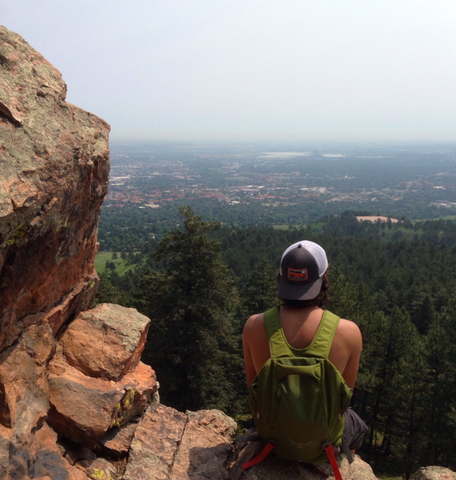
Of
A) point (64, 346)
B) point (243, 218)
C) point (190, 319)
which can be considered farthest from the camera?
point (243, 218)

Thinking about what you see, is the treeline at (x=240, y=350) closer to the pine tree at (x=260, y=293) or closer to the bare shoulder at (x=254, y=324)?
the pine tree at (x=260, y=293)

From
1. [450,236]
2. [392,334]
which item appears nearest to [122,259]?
[392,334]

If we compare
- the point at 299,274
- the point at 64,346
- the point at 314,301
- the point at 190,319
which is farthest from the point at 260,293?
the point at 299,274

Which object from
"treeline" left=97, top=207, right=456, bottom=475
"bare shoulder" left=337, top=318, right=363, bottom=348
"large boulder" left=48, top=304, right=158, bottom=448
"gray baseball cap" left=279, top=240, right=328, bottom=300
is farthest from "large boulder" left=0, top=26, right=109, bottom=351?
"treeline" left=97, top=207, right=456, bottom=475

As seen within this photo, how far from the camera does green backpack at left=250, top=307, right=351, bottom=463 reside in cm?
357

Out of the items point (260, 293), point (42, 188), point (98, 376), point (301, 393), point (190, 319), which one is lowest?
point (260, 293)

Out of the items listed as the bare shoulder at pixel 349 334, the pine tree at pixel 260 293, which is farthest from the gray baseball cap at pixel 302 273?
the pine tree at pixel 260 293

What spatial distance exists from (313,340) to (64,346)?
3.65m

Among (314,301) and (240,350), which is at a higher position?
(314,301)

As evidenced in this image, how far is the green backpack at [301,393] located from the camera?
357cm

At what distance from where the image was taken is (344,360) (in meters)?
3.76

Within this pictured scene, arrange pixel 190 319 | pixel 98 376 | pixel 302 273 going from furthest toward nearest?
1. pixel 190 319
2. pixel 98 376
3. pixel 302 273

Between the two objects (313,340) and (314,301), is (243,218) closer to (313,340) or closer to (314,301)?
(314,301)

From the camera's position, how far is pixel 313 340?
12.0ft
